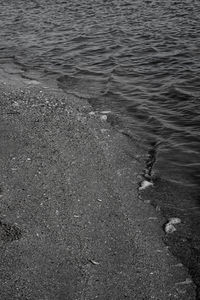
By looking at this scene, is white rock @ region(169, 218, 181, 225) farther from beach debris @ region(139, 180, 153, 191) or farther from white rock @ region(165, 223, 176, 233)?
beach debris @ region(139, 180, 153, 191)

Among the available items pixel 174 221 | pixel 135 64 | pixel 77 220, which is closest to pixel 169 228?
pixel 174 221

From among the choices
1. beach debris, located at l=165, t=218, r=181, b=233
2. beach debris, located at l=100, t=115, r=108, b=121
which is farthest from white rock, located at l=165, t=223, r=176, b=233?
beach debris, located at l=100, t=115, r=108, b=121

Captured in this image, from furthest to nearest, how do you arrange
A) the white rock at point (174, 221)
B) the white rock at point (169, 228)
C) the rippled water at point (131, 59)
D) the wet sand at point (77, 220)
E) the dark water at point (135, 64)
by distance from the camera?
1. the rippled water at point (131, 59)
2. the dark water at point (135, 64)
3. the white rock at point (174, 221)
4. the white rock at point (169, 228)
5. the wet sand at point (77, 220)

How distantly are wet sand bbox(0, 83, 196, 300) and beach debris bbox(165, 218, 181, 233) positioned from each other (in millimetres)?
108

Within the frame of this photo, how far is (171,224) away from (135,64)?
8.67 meters

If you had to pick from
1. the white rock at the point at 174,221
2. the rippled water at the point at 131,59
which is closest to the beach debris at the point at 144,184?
the rippled water at the point at 131,59

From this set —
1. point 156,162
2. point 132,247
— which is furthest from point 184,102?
point 132,247

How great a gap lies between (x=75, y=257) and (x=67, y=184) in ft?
6.08

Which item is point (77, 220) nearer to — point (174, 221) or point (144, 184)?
point (174, 221)

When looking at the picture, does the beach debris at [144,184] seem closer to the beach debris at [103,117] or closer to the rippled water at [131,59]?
the rippled water at [131,59]

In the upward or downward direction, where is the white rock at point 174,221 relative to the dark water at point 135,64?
upward

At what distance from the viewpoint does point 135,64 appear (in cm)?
1372

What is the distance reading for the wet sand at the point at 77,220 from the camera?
4.85 m

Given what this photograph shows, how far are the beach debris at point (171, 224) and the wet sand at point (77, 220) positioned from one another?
0.11m
